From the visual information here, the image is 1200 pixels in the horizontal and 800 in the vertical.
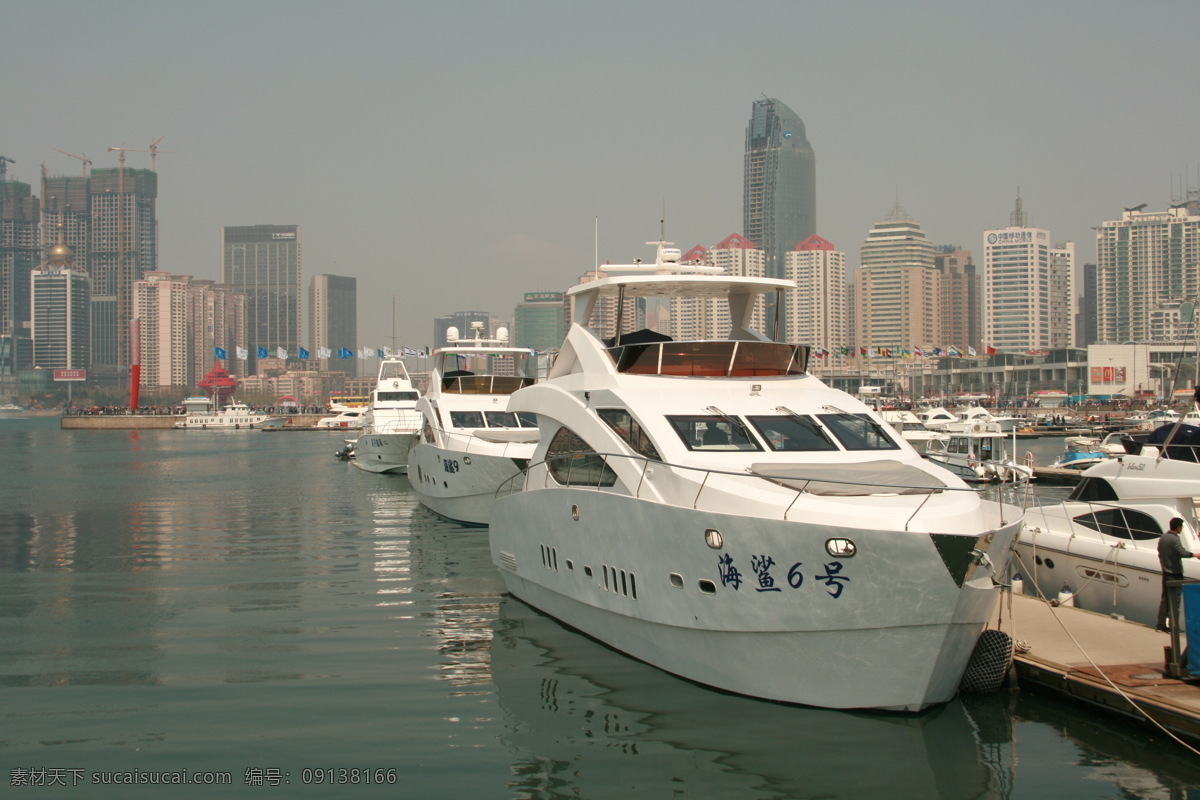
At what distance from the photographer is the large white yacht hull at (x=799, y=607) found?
8.68 metres

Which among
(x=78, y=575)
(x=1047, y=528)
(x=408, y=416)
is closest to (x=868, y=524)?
(x=1047, y=528)

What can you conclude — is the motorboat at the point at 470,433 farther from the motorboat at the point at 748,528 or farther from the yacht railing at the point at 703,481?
the yacht railing at the point at 703,481

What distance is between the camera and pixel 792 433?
38.2 ft

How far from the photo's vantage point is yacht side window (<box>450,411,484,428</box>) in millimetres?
26750

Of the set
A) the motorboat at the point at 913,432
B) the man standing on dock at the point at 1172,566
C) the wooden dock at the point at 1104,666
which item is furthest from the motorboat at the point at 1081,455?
the man standing on dock at the point at 1172,566

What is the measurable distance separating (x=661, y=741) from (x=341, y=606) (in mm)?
7623

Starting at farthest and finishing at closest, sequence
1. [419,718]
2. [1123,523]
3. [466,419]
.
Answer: [466,419]
[1123,523]
[419,718]

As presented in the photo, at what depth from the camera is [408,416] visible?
48.2m

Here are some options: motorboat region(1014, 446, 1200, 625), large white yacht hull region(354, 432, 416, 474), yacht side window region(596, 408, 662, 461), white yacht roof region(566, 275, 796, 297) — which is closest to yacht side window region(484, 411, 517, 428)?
white yacht roof region(566, 275, 796, 297)

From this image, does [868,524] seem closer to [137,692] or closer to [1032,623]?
[1032,623]

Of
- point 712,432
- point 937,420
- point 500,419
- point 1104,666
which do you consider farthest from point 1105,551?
point 937,420

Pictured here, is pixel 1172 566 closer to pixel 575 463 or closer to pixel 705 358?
pixel 705 358

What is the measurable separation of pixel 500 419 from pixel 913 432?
26.9 m

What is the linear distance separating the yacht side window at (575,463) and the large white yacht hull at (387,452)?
102 feet
